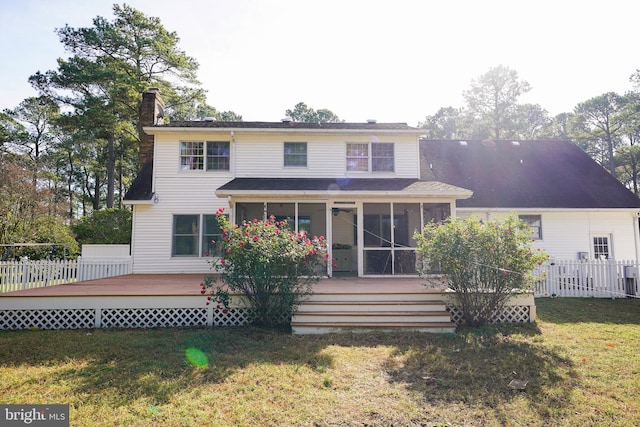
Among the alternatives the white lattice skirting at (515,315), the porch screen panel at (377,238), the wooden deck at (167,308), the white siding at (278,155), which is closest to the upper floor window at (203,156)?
the white siding at (278,155)

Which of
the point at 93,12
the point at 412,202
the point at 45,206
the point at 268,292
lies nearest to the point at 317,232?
the point at 412,202

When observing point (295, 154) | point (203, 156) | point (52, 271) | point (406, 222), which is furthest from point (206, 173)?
point (406, 222)

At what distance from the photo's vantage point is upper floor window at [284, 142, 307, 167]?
43.3 feet

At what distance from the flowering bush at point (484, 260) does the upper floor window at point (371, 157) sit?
20.8 ft

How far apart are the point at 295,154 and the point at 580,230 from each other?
39.5 ft

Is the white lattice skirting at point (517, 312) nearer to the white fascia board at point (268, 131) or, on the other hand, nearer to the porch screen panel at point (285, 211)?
the porch screen panel at point (285, 211)

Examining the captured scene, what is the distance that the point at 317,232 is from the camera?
12.1 metres

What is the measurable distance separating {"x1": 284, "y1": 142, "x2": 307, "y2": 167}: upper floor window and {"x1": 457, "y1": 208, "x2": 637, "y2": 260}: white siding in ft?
21.6

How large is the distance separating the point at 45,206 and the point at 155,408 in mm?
21396

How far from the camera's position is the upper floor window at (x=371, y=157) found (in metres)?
13.2

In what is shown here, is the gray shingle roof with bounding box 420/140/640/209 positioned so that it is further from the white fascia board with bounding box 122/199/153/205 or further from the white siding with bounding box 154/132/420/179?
the white fascia board with bounding box 122/199/153/205

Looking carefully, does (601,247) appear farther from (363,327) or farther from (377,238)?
(363,327)

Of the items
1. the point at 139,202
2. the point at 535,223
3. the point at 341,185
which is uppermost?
the point at 341,185

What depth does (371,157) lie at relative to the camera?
13234 mm
